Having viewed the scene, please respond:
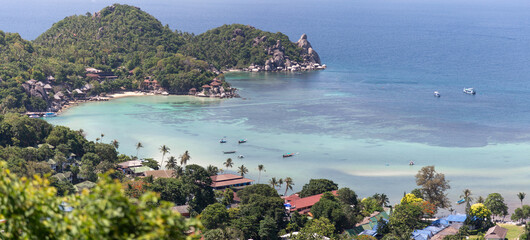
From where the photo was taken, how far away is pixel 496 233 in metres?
32.5

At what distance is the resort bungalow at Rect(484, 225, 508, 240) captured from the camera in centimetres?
3228

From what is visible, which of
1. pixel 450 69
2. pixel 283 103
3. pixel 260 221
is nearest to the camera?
pixel 260 221

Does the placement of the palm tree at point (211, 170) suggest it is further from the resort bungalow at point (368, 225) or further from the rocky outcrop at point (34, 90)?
Result: the rocky outcrop at point (34, 90)

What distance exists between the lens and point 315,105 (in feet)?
224

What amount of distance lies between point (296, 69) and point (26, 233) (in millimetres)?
96537

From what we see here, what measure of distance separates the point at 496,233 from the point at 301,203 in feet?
37.2

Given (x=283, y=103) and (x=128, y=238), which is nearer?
(x=128, y=238)

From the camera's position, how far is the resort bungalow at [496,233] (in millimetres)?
32281

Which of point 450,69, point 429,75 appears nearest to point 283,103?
point 429,75

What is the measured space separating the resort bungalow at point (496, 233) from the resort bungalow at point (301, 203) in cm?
933

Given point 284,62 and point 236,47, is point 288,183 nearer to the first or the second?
point 284,62

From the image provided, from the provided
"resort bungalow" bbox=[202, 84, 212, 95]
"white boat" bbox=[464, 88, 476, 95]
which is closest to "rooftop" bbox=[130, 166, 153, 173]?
"resort bungalow" bbox=[202, 84, 212, 95]

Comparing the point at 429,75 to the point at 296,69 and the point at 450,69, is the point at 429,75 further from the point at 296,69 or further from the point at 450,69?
the point at 296,69

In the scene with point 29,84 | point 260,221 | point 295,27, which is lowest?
point 260,221
